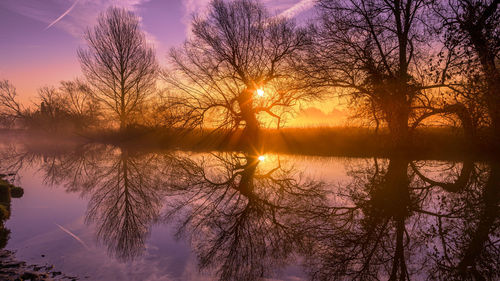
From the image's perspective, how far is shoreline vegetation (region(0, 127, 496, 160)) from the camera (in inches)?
483

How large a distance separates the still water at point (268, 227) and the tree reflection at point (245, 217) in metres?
0.02

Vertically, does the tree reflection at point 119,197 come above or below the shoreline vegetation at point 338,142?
below

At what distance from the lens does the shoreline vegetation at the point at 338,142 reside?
12.3m

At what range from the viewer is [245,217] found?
530 cm

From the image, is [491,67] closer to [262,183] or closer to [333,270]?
[262,183]

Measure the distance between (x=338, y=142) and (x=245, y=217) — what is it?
11287mm

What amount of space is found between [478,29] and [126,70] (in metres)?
26.4

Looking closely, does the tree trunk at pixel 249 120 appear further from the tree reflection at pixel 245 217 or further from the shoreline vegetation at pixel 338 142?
the tree reflection at pixel 245 217

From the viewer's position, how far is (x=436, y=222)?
193 inches

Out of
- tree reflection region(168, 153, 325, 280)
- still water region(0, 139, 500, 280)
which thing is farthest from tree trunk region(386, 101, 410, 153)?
tree reflection region(168, 153, 325, 280)

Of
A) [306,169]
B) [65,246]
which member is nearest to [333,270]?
[65,246]

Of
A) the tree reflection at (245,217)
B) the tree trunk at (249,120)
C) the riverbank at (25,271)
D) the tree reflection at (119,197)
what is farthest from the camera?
the tree trunk at (249,120)

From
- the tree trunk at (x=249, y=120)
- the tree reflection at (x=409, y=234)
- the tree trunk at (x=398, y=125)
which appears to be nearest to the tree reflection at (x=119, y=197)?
the tree reflection at (x=409, y=234)

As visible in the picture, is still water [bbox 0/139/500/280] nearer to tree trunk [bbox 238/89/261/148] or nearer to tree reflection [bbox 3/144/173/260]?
tree reflection [bbox 3/144/173/260]
